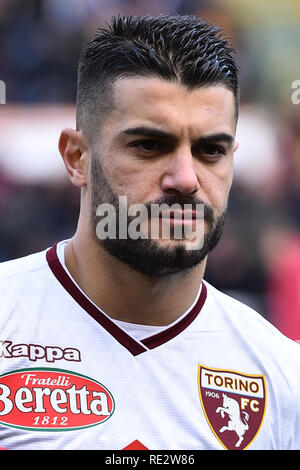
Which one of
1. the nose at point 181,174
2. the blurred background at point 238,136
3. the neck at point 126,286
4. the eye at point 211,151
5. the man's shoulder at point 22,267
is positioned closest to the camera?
the nose at point 181,174

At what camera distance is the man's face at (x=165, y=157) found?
212 cm

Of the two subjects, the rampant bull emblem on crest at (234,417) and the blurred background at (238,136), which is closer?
the rampant bull emblem on crest at (234,417)

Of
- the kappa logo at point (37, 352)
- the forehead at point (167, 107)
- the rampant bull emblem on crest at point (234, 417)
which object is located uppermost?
the forehead at point (167, 107)

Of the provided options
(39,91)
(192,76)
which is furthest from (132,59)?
(39,91)

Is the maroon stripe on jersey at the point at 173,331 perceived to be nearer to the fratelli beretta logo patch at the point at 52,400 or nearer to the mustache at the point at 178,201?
the fratelli beretta logo patch at the point at 52,400

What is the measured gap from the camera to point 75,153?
8.06 ft

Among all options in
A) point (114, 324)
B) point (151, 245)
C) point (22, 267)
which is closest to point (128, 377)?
point (114, 324)

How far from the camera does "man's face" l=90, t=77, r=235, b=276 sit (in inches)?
83.3

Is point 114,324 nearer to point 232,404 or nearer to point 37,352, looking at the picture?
point 37,352

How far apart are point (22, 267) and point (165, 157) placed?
2.26 feet

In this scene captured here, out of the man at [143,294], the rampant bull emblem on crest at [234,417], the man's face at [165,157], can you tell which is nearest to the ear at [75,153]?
the man at [143,294]
